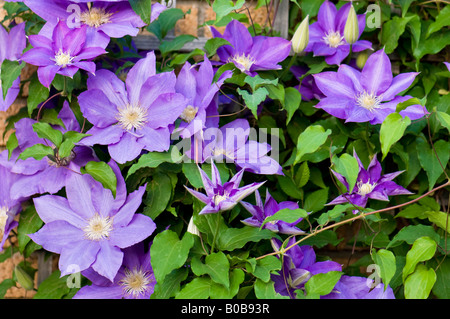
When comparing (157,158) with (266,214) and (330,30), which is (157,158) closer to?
(266,214)

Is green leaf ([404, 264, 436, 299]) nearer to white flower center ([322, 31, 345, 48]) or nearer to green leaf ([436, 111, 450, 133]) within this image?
green leaf ([436, 111, 450, 133])

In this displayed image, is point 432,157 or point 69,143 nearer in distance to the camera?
point 69,143

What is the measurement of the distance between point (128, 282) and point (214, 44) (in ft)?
1.99

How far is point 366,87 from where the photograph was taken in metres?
1.26

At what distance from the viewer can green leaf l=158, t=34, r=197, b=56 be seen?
4.34ft

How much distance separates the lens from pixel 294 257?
45.8 inches

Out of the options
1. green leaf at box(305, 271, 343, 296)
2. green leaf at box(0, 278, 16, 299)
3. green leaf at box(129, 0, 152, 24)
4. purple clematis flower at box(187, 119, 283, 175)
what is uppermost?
green leaf at box(129, 0, 152, 24)

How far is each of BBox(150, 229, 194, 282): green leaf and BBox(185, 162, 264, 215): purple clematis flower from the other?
85 millimetres

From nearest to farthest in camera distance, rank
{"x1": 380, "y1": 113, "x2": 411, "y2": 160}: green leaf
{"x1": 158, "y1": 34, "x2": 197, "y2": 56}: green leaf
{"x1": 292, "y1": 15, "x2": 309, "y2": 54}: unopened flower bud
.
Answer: {"x1": 380, "y1": 113, "x2": 411, "y2": 160}: green leaf → {"x1": 292, "y1": 15, "x2": 309, "y2": 54}: unopened flower bud → {"x1": 158, "y1": 34, "x2": 197, "y2": 56}: green leaf

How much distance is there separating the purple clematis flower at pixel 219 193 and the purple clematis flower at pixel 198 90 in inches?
6.5

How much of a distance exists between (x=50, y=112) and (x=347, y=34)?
0.75 meters

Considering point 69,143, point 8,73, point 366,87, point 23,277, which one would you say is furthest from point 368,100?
point 23,277

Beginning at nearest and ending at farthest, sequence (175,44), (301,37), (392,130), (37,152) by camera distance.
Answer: (392,130)
(37,152)
(301,37)
(175,44)

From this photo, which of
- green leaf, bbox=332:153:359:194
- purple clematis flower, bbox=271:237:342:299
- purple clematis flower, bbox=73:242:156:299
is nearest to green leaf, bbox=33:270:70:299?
purple clematis flower, bbox=73:242:156:299
